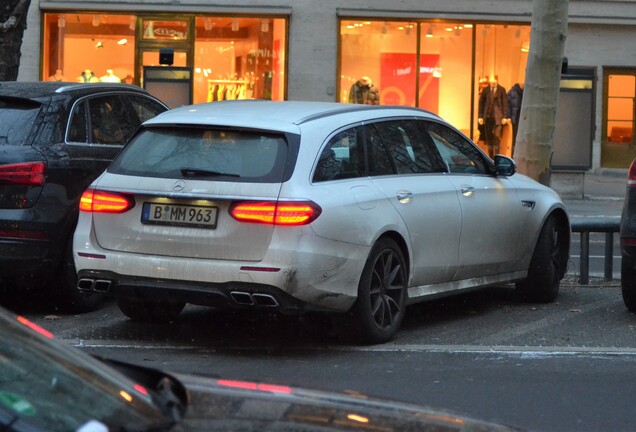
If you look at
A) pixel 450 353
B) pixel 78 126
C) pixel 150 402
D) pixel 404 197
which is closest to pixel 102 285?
pixel 78 126

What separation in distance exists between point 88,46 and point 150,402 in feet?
70.7

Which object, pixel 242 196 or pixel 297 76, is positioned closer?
pixel 242 196

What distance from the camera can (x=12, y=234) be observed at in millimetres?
8758

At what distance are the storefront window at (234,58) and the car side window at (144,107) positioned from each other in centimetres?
1315

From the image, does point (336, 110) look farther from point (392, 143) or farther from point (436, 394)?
point (436, 394)

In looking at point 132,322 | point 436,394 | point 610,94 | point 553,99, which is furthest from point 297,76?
point 436,394

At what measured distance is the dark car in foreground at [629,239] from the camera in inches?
364

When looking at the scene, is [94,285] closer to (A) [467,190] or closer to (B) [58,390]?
(A) [467,190]

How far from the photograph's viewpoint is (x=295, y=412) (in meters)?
3.04

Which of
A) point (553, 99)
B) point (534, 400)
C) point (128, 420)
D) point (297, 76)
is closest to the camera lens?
point (128, 420)

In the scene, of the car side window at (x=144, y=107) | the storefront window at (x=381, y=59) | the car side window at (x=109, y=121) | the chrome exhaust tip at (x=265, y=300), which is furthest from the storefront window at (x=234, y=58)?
Result: the chrome exhaust tip at (x=265, y=300)

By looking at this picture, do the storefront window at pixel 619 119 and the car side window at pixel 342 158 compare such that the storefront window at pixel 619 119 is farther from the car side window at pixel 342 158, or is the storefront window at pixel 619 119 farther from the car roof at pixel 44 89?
the car side window at pixel 342 158

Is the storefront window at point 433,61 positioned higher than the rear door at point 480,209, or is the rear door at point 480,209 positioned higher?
the storefront window at point 433,61

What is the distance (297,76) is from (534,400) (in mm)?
18105
